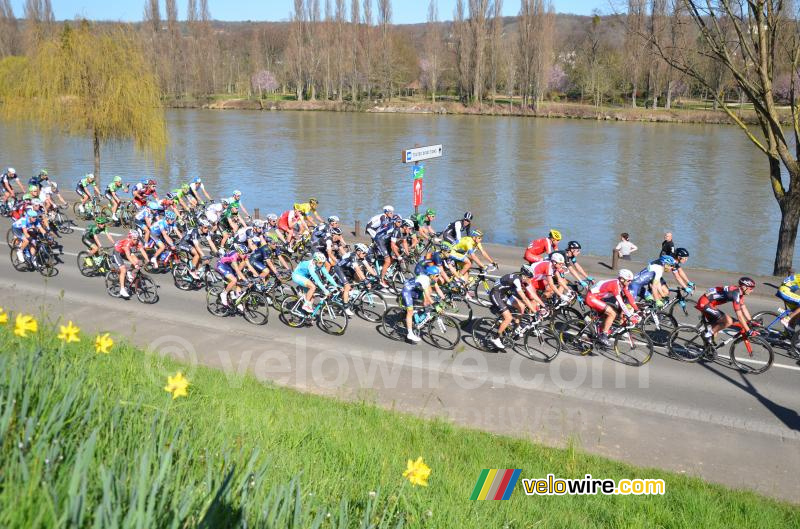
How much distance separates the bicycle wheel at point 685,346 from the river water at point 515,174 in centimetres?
1302

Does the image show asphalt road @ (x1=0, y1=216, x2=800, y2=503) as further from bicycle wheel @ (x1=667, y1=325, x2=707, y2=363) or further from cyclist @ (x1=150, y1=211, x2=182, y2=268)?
cyclist @ (x1=150, y1=211, x2=182, y2=268)

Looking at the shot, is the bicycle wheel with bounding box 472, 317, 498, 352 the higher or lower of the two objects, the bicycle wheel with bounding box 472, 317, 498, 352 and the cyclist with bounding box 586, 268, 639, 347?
the lower

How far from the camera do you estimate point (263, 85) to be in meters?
115

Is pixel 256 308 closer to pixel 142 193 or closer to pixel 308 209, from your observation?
pixel 308 209

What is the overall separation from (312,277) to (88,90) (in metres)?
19.6

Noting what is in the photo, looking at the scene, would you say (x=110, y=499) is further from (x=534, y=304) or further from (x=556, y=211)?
(x=556, y=211)

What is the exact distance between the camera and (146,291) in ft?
51.0

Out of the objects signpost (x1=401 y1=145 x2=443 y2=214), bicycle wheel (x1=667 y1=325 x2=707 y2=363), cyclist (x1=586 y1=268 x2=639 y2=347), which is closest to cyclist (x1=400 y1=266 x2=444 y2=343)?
cyclist (x1=586 y1=268 x2=639 y2=347)

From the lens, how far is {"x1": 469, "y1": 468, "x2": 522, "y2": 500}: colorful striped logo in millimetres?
6855

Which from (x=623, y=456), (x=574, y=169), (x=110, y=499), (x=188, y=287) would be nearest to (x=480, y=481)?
(x=623, y=456)

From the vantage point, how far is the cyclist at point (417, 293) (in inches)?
488

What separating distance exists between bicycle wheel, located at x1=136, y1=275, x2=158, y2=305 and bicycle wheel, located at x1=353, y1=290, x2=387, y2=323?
15.8 ft

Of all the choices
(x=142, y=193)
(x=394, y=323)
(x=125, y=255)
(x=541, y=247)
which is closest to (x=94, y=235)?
(x=125, y=255)

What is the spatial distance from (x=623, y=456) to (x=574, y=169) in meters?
36.5
